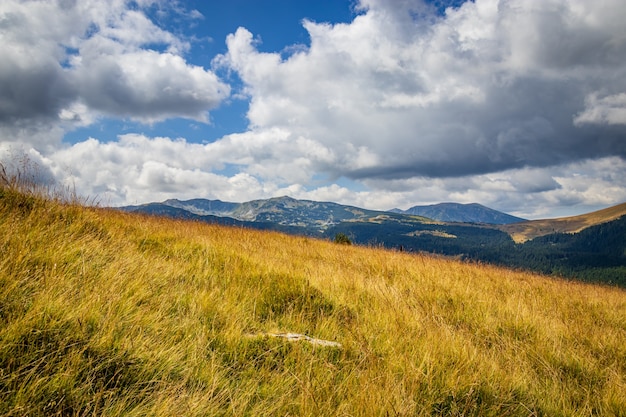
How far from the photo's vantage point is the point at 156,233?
26.6 feet

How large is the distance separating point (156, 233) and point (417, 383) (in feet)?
23.4

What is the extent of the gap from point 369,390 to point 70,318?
272 cm

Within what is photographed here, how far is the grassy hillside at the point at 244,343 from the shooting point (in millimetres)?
2463

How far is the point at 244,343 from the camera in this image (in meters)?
3.65

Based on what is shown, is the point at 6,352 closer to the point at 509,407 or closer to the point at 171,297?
the point at 171,297

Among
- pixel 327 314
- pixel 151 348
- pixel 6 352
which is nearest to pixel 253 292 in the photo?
pixel 327 314

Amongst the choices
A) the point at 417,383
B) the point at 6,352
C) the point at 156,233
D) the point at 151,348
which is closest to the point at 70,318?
the point at 6,352

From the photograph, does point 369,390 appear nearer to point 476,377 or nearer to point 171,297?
point 476,377

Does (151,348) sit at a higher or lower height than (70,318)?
lower

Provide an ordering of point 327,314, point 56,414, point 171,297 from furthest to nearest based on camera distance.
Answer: point 327,314 < point 171,297 < point 56,414

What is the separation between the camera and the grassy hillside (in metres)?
2.46

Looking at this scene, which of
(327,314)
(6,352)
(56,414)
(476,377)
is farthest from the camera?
(327,314)

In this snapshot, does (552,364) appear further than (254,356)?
Yes

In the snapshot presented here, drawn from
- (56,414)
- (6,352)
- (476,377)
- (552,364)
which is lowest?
(552,364)
